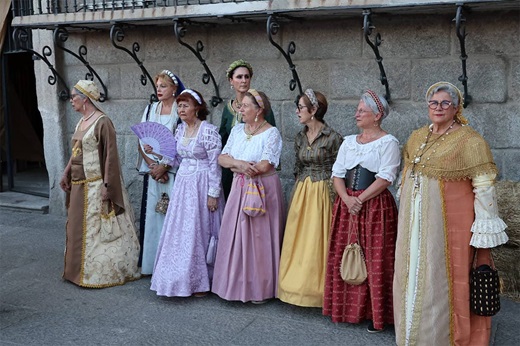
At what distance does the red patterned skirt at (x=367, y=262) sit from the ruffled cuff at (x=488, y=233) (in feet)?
2.29

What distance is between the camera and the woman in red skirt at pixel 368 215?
4.54 metres

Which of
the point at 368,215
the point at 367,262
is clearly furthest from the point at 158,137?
the point at 367,262

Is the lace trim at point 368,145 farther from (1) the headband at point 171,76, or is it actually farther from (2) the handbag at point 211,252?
(1) the headband at point 171,76

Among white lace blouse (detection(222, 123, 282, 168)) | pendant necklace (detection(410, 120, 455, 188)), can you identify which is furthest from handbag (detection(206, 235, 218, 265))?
pendant necklace (detection(410, 120, 455, 188))

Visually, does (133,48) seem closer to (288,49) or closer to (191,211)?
(288,49)

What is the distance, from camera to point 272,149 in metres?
5.05

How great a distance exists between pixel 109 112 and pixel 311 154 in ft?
10.8

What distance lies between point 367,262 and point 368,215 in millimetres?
307

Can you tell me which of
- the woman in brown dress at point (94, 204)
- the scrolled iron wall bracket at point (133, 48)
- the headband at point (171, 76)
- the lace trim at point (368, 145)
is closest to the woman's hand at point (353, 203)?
the lace trim at point (368, 145)

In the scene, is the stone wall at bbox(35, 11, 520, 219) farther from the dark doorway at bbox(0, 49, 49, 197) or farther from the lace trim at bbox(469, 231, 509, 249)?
the dark doorway at bbox(0, 49, 49, 197)

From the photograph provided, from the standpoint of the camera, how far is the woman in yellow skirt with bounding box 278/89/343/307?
4953 mm

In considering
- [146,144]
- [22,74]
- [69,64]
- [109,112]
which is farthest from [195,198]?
[22,74]

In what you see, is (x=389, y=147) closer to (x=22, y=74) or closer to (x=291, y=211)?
(x=291, y=211)

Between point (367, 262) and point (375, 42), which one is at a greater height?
point (375, 42)
